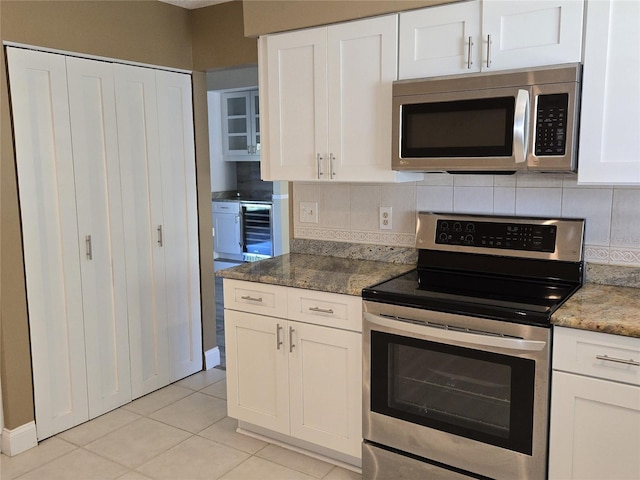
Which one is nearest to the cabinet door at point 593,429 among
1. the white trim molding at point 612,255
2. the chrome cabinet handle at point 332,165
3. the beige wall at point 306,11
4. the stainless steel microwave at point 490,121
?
the white trim molding at point 612,255

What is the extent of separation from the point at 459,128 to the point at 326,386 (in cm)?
124

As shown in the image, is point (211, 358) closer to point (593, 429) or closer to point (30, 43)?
point (30, 43)

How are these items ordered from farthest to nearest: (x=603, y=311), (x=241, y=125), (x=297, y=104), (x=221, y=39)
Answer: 1. (x=241, y=125)
2. (x=221, y=39)
3. (x=297, y=104)
4. (x=603, y=311)

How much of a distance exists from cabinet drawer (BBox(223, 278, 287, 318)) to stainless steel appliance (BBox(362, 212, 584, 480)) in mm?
459

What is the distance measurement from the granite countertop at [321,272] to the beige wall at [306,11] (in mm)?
1131

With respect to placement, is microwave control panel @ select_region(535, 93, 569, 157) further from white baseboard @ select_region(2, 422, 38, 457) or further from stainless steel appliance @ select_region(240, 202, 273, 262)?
stainless steel appliance @ select_region(240, 202, 273, 262)

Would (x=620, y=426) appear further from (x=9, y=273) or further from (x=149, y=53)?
(x=149, y=53)

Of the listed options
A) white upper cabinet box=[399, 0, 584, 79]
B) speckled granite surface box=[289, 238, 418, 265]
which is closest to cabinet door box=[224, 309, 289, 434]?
speckled granite surface box=[289, 238, 418, 265]

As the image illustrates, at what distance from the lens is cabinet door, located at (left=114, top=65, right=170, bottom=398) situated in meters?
3.10

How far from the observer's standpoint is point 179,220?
3453mm

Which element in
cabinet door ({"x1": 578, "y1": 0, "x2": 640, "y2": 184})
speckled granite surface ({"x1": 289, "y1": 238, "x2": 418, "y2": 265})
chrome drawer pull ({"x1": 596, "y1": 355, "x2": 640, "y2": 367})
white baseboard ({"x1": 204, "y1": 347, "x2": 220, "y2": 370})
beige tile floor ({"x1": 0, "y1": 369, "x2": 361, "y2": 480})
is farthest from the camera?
white baseboard ({"x1": 204, "y1": 347, "x2": 220, "y2": 370})

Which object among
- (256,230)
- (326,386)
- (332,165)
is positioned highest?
(332,165)

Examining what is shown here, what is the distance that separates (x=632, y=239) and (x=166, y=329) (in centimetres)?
258

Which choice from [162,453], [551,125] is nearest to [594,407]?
[551,125]
